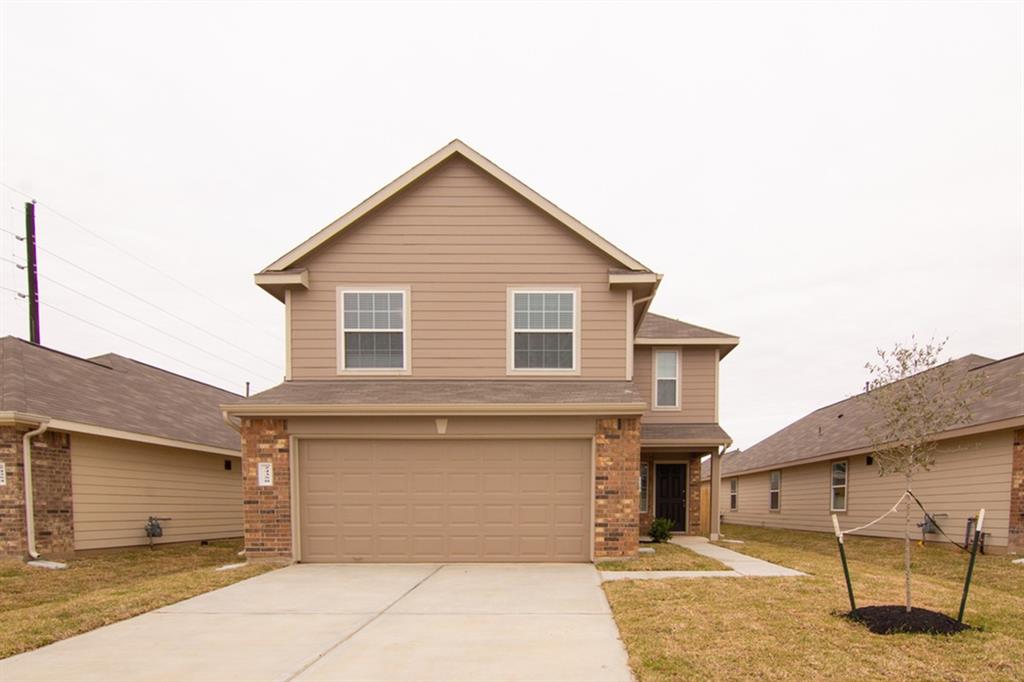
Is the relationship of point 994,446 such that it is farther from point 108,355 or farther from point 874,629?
point 108,355

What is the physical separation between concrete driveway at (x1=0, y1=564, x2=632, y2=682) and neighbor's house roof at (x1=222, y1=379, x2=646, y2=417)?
107 inches

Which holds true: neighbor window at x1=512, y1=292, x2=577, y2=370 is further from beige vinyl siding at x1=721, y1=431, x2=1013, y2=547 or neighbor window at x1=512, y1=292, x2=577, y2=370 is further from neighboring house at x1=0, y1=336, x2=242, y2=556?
beige vinyl siding at x1=721, y1=431, x2=1013, y2=547

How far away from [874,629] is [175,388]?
18.0 metres

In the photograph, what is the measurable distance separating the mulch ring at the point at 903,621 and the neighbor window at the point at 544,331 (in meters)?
6.30

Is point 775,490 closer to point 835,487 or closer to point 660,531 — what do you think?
point 835,487

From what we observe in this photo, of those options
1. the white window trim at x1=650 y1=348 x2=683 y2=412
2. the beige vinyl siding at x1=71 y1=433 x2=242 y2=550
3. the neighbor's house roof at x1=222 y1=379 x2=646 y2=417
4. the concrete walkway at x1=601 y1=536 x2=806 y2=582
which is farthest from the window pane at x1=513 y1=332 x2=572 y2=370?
the beige vinyl siding at x1=71 y1=433 x2=242 y2=550

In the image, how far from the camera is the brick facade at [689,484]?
16.2 m

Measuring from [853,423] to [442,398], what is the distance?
14.4 meters

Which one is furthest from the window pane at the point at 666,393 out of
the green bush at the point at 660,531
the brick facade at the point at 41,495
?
the brick facade at the point at 41,495

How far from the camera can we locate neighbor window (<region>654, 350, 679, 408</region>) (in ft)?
53.1

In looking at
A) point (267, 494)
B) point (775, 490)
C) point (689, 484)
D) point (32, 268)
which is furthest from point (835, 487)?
point (32, 268)

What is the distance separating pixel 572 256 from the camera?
11.8 meters

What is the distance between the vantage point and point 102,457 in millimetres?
12375

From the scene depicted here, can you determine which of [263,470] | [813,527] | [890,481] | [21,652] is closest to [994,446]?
[890,481]
